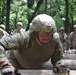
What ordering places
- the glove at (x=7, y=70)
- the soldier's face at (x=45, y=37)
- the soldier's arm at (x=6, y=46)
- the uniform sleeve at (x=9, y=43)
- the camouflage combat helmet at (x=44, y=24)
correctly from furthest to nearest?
1. the uniform sleeve at (x=9, y=43)
2. the soldier's face at (x=45, y=37)
3. the camouflage combat helmet at (x=44, y=24)
4. the soldier's arm at (x=6, y=46)
5. the glove at (x=7, y=70)

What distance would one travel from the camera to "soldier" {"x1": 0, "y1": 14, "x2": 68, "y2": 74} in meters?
3.00

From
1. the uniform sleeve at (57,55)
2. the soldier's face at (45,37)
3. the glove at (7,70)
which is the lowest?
the uniform sleeve at (57,55)

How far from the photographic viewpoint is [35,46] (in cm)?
342

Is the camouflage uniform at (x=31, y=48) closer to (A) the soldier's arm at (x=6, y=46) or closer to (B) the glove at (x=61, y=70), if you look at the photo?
(A) the soldier's arm at (x=6, y=46)

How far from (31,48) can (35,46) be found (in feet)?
0.19

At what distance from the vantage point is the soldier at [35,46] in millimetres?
3000

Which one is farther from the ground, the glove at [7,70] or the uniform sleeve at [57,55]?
the glove at [7,70]

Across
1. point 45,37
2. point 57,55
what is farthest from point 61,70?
point 45,37

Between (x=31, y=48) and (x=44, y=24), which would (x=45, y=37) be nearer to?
(x=44, y=24)

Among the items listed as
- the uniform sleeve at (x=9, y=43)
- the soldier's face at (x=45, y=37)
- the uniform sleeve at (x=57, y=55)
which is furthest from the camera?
the uniform sleeve at (x=57, y=55)

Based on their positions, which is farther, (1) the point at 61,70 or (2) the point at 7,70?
(1) the point at 61,70

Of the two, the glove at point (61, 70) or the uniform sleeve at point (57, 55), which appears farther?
the uniform sleeve at point (57, 55)

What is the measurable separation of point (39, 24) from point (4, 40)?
440 mm

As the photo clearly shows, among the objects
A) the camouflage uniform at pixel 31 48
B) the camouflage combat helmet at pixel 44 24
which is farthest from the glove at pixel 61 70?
the camouflage combat helmet at pixel 44 24
